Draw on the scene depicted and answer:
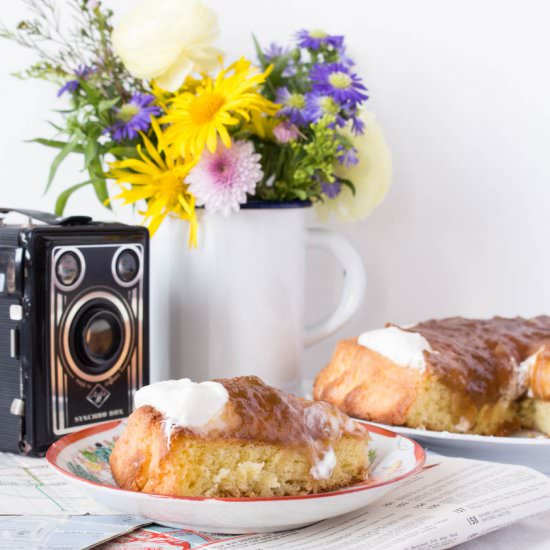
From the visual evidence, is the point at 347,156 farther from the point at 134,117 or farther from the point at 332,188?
the point at 134,117

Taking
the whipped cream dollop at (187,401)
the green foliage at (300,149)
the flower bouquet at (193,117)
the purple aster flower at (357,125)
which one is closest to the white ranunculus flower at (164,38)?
the flower bouquet at (193,117)

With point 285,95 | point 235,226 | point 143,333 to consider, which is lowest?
point 143,333

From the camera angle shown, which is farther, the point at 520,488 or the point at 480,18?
the point at 480,18

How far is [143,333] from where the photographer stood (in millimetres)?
1040

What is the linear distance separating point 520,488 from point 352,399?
0.26 metres

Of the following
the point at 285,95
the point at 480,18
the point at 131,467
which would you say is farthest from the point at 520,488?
the point at 480,18

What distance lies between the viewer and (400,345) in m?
1.01

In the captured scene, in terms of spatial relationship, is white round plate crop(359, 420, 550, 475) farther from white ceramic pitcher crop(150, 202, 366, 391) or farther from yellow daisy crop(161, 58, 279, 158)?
yellow daisy crop(161, 58, 279, 158)

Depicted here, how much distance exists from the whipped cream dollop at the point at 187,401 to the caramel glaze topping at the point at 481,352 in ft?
1.10

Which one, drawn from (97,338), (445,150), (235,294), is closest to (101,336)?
(97,338)

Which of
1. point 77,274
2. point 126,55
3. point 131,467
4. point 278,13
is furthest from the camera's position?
point 278,13

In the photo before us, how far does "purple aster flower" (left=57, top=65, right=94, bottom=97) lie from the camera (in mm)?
1120

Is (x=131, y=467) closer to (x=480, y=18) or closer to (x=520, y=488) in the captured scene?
(x=520, y=488)

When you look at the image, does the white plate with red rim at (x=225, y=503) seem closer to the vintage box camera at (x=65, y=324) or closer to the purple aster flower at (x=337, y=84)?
the vintage box camera at (x=65, y=324)
